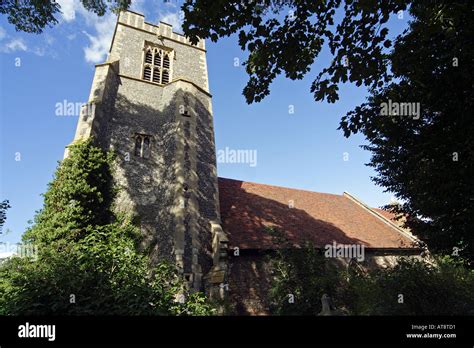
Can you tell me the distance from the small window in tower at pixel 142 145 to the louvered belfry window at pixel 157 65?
14.0 ft

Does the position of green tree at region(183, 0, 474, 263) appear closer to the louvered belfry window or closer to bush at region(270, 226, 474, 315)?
bush at region(270, 226, 474, 315)

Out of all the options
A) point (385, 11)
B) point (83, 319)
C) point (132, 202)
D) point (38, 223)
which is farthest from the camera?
point (132, 202)

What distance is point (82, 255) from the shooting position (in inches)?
224

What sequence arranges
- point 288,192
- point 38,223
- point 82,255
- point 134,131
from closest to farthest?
point 82,255, point 38,223, point 134,131, point 288,192

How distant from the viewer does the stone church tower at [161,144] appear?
1090cm

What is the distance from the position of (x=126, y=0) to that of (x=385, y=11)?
9568mm

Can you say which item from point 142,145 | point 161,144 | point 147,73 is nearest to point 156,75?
point 147,73

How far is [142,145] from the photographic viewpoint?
13266 millimetres

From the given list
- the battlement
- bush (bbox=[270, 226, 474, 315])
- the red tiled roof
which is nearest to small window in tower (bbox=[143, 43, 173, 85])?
the battlement

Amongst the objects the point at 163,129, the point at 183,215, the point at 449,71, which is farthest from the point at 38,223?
the point at 449,71

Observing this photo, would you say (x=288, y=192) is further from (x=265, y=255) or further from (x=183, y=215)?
(x=183, y=215)

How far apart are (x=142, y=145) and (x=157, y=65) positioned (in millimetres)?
6138

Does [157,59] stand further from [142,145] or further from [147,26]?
[142,145]

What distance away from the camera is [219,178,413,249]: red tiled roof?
44.4 feet
